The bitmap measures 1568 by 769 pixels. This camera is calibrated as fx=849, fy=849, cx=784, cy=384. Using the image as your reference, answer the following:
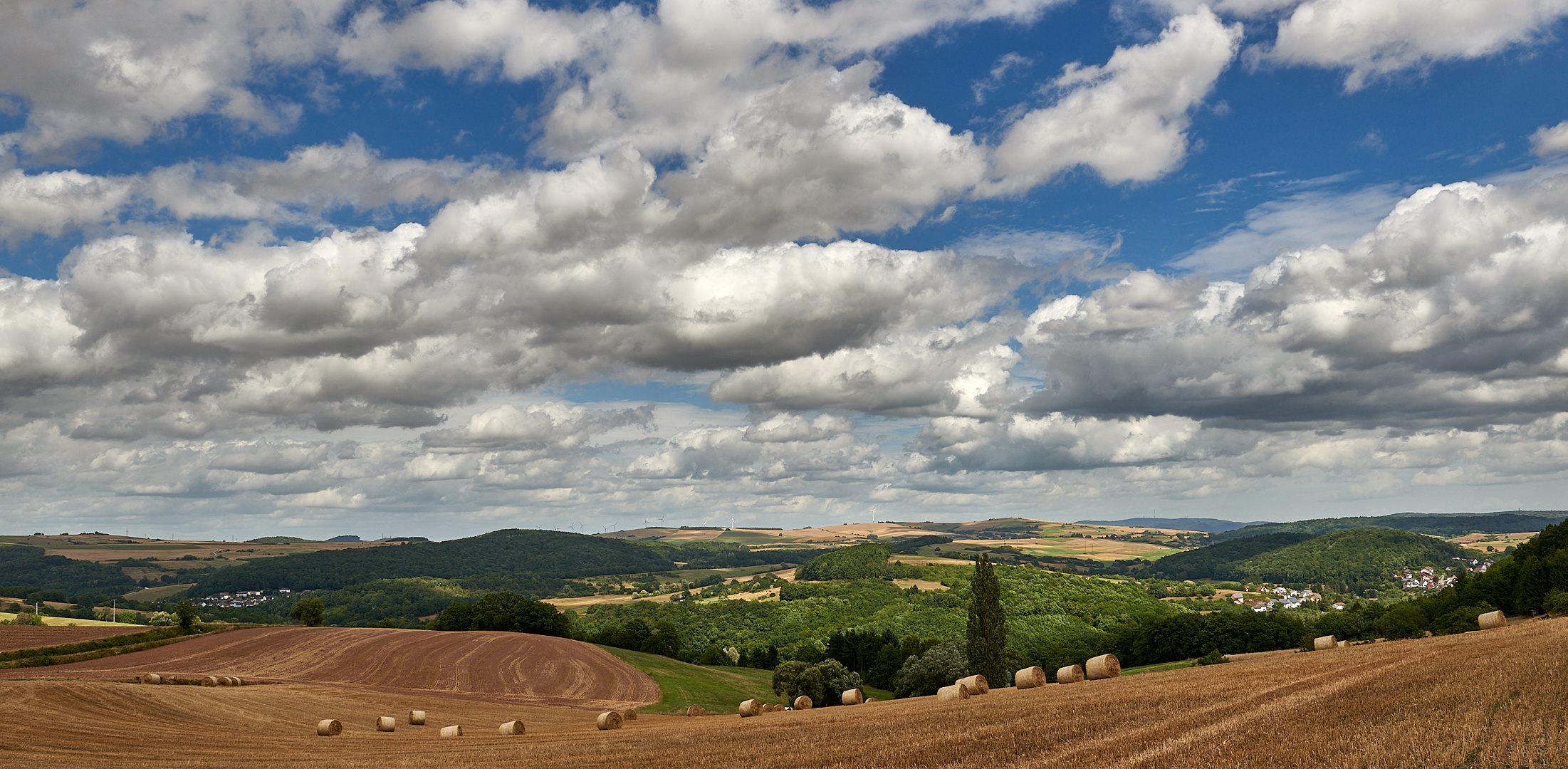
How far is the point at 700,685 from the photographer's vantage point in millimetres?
102688

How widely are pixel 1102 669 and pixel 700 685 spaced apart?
6432cm

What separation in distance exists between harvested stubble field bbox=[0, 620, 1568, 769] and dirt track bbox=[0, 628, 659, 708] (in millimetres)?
31572

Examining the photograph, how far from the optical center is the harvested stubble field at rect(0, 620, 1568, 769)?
18.2 metres

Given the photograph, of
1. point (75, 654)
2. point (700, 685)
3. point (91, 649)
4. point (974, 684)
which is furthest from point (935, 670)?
point (91, 649)

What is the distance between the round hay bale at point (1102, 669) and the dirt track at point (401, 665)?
45.7 meters

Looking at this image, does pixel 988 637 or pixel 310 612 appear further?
Result: pixel 310 612

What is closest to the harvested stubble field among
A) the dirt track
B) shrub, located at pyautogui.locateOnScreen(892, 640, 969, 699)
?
the dirt track

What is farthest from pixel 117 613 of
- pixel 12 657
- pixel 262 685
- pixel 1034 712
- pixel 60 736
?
pixel 1034 712

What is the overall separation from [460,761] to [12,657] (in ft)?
267

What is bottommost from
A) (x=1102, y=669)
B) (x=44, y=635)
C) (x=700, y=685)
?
(x=700, y=685)

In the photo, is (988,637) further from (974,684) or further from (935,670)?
(974,684)

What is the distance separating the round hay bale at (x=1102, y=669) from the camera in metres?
48.4

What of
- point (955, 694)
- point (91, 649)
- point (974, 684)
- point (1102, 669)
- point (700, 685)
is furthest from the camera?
point (700, 685)

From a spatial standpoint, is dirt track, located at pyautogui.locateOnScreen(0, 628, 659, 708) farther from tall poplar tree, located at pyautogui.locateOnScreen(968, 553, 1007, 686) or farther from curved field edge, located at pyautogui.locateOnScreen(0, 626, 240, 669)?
tall poplar tree, located at pyautogui.locateOnScreen(968, 553, 1007, 686)
